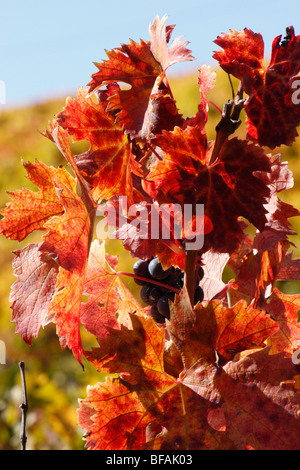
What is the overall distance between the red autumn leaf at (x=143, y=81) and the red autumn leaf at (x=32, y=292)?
0.16 meters

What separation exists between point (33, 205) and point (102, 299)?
132 millimetres

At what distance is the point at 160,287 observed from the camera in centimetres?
62

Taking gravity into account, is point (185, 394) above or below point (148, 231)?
below

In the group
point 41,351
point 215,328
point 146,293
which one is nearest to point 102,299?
point 146,293

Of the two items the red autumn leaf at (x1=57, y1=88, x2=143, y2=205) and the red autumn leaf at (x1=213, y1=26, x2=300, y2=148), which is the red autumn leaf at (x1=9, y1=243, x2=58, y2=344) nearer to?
the red autumn leaf at (x1=57, y1=88, x2=143, y2=205)

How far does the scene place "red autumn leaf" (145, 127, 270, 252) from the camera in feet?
1.50

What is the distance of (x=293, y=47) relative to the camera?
48 centimetres

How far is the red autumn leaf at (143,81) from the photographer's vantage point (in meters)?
0.49

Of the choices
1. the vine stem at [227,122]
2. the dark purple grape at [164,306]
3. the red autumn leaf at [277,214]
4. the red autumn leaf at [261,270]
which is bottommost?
the dark purple grape at [164,306]

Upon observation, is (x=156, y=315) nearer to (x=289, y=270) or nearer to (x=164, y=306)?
(x=164, y=306)

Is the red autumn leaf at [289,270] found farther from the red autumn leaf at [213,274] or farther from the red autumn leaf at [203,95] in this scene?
the red autumn leaf at [203,95]

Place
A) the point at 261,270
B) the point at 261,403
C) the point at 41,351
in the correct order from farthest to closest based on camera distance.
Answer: the point at 41,351
the point at 261,270
the point at 261,403

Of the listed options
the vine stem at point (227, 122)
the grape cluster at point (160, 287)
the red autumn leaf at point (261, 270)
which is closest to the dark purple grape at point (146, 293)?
the grape cluster at point (160, 287)

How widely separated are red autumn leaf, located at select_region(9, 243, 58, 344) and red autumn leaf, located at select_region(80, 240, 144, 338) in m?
0.05
